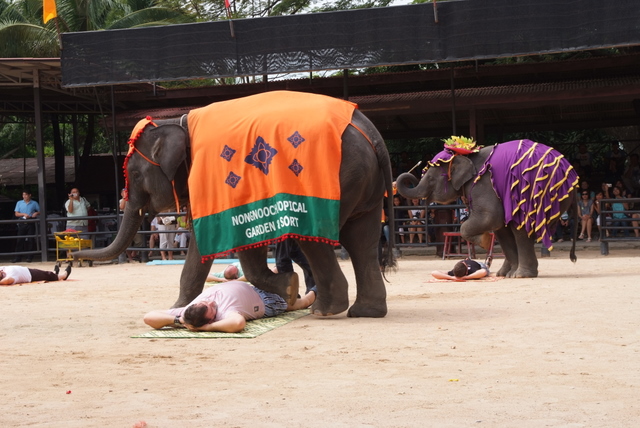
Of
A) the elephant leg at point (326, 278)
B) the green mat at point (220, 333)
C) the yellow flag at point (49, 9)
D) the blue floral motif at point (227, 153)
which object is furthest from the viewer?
the yellow flag at point (49, 9)

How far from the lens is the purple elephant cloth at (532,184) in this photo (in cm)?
1061

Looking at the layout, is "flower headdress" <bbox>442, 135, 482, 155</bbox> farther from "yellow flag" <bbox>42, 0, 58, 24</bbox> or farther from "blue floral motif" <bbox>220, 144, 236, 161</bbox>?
"yellow flag" <bbox>42, 0, 58, 24</bbox>

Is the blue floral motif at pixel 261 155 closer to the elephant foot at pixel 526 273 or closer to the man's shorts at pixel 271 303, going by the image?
the man's shorts at pixel 271 303

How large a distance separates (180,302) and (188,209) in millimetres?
907

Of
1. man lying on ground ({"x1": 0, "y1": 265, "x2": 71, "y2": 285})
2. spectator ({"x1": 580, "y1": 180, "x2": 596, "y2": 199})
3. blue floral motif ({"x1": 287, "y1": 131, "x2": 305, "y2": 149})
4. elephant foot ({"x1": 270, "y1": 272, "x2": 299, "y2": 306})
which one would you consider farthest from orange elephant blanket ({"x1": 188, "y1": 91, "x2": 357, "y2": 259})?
spectator ({"x1": 580, "y1": 180, "x2": 596, "y2": 199})

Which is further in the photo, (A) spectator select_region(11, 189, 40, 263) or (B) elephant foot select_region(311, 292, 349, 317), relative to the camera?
(A) spectator select_region(11, 189, 40, 263)

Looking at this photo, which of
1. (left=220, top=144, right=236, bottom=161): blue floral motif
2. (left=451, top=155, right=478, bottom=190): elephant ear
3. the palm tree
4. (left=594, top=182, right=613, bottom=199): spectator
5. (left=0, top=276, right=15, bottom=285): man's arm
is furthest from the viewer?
the palm tree

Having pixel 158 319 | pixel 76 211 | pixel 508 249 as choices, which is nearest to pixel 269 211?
pixel 158 319

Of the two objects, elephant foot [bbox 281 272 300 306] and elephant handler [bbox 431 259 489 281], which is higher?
elephant foot [bbox 281 272 300 306]

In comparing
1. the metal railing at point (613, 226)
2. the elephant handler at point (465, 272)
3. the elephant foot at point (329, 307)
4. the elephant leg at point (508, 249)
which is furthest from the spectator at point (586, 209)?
the elephant foot at point (329, 307)

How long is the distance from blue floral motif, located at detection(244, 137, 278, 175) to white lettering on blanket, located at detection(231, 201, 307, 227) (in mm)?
283

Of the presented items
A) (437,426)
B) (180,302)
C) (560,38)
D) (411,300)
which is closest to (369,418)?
(437,426)

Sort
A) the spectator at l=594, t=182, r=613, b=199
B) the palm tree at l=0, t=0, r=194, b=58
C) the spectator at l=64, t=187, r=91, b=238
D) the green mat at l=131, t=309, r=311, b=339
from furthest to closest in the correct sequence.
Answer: the palm tree at l=0, t=0, r=194, b=58 → the spectator at l=64, t=187, r=91, b=238 → the spectator at l=594, t=182, r=613, b=199 → the green mat at l=131, t=309, r=311, b=339

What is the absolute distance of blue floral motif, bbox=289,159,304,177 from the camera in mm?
6809
